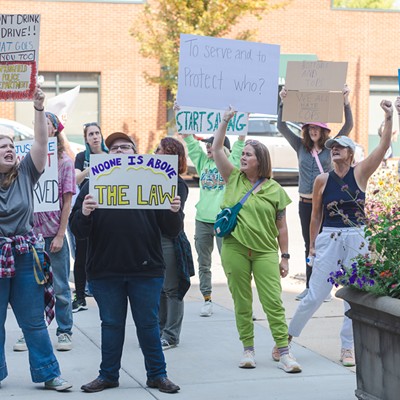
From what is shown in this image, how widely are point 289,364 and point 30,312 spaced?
1.97 m

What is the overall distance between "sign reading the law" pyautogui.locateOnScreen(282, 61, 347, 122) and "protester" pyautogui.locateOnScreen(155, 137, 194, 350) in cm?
127

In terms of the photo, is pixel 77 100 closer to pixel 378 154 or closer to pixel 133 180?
pixel 378 154

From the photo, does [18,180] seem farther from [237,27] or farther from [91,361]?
[237,27]

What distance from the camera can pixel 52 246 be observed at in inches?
298

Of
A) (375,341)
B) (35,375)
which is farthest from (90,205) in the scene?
(375,341)

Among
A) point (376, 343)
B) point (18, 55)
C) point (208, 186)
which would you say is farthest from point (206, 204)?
point (376, 343)

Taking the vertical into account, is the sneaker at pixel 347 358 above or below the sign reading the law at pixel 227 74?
below

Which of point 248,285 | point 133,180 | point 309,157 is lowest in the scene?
point 248,285

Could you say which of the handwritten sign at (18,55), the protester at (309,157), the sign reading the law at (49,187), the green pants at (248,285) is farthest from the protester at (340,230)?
the handwritten sign at (18,55)

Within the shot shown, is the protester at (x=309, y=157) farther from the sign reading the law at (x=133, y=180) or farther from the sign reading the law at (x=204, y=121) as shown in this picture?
the sign reading the law at (x=133, y=180)

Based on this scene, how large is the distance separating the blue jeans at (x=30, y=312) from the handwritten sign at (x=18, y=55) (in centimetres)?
123

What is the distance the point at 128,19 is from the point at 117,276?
25479 millimetres

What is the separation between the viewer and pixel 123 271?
6.33 m

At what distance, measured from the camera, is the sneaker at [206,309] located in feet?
30.2
